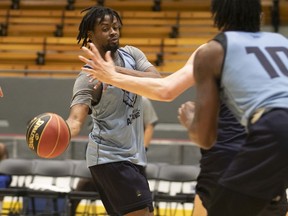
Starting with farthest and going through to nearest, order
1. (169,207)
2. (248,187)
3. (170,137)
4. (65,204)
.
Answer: (170,137) < (169,207) < (65,204) < (248,187)

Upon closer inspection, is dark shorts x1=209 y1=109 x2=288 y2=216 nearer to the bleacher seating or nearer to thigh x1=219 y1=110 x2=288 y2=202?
thigh x1=219 y1=110 x2=288 y2=202

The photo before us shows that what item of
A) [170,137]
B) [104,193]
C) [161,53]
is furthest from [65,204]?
[161,53]

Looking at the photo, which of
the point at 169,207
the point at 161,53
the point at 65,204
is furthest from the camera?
the point at 161,53

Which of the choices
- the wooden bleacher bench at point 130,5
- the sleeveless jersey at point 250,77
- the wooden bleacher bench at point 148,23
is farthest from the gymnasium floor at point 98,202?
the wooden bleacher bench at point 130,5

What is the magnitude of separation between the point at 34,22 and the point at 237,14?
11.7 meters

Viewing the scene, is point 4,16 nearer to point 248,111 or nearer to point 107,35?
point 107,35

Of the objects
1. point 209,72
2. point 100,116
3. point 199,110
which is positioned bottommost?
point 100,116

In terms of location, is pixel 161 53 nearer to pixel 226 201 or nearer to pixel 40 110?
pixel 40 110

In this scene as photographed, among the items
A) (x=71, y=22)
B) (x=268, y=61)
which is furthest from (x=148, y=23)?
(x=268, y=61)

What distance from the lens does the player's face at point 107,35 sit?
4602mm

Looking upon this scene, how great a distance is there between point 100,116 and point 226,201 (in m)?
1.90

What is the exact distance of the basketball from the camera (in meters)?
4.11

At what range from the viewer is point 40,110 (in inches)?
407

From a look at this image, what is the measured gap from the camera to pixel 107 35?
15.1 ft
